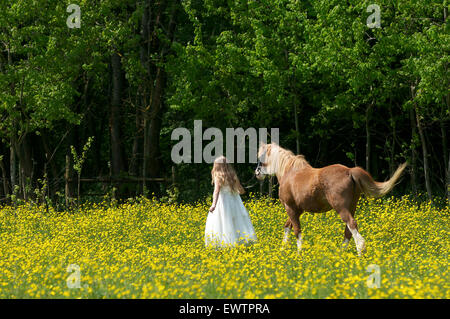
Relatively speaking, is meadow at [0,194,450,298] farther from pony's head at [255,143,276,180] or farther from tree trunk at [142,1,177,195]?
tree trunk at [142,1,177,195]

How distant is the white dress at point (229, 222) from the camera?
36.7 ft

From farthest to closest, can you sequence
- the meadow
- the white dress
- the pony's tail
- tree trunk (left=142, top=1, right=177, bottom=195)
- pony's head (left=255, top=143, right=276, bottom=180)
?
1. tree trunk (left=142, top=1, right=177, bottom=195)
2. pony's head (left=255, top=143, right=276, bottom=180)
3. the white dress
4. the pony's tail
5. the meadow

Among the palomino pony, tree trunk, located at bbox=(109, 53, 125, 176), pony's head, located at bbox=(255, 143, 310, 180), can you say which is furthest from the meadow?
tree trunk, located at bbox=(109, 53, 125, 176)

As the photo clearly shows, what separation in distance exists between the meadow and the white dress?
1.05ft

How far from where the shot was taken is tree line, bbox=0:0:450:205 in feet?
54.6

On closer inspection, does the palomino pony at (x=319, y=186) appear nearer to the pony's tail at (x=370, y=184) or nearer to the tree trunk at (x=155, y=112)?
the pony's tail at (x=370, y=184)

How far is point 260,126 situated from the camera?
2006 cm

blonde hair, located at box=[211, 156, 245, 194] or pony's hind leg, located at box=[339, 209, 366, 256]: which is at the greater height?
blonde hair, located at box=[211, 156, 245, 194]

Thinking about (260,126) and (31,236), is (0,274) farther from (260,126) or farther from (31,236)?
(260,126)

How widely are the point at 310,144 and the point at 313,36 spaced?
23.8ft

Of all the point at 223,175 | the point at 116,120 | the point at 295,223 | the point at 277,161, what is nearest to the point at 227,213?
the point at 223,175

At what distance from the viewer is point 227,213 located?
11.4 meters

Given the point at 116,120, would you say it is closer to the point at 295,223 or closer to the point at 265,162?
the point at 265,162

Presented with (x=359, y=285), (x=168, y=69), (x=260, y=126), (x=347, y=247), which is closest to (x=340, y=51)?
(x=260, y=126)
